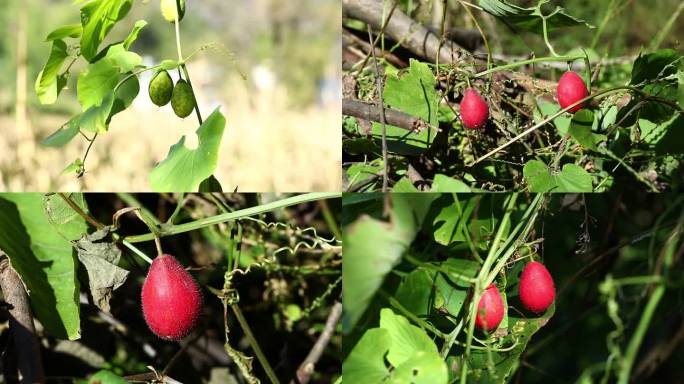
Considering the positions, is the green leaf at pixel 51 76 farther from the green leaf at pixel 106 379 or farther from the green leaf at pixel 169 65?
the green leaf at pixel 106 379

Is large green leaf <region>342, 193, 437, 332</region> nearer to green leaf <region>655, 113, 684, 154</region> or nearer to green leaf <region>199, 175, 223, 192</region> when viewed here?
green leaf <region>199, 175, 223, 192</region>

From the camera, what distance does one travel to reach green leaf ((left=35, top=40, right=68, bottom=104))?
698 mm

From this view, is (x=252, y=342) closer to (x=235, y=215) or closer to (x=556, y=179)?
(x=235, y=215)

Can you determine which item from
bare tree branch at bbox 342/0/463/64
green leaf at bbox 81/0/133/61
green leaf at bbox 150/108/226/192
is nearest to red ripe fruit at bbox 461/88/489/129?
bare tree branch at bbox 342/0/463/64

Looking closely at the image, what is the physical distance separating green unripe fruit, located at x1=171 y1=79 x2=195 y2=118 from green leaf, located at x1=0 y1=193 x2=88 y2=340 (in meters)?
0.13

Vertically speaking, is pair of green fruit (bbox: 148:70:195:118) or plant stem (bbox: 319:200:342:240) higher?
pair of green fruit (bbox: 148:70:195:118)

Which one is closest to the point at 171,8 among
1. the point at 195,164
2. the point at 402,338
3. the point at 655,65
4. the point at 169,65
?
the point at 169,65

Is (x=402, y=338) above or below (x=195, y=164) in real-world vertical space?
below

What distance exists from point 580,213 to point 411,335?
0.29m

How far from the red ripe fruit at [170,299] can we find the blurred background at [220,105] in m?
0.20

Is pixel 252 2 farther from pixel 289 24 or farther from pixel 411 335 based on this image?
pixel 411 335

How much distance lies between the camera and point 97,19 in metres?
0.66

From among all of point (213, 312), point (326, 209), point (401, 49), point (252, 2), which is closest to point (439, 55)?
point (401, 49)

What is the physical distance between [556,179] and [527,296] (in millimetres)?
124
